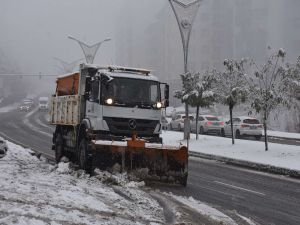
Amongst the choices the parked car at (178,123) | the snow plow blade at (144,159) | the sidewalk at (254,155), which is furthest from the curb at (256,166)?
the parked car at (178,123)

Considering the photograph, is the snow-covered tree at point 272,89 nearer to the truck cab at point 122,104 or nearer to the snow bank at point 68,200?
the truck cab at point 122,104

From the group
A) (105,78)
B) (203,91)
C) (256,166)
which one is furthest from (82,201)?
(203,91)

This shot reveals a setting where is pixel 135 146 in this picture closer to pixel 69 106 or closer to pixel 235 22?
pixel 69 106

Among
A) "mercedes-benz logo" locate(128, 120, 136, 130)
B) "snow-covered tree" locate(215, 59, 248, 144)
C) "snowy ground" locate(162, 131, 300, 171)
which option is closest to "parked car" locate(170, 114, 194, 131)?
"snowy ground" locate(162, 131, 300, 171)

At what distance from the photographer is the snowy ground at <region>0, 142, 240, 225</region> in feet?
26.0

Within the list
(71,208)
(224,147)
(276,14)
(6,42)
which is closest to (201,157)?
(224,147)

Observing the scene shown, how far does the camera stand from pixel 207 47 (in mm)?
108562

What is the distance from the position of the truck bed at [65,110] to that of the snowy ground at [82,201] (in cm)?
220

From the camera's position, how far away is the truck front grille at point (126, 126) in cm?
1413

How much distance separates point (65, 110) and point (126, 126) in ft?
11.6

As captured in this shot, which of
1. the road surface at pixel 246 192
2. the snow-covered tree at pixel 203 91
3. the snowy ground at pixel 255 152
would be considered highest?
the snow-covered tree at pixel 203 91

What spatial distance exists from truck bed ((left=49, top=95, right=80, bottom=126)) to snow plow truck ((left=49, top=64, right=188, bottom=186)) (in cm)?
3

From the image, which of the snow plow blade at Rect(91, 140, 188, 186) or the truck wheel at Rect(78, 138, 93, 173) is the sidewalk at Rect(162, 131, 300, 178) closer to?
the snow plow blade at Rect(91, 140, 188, 186)

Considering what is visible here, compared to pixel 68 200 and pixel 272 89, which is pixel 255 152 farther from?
pixel 68 200
